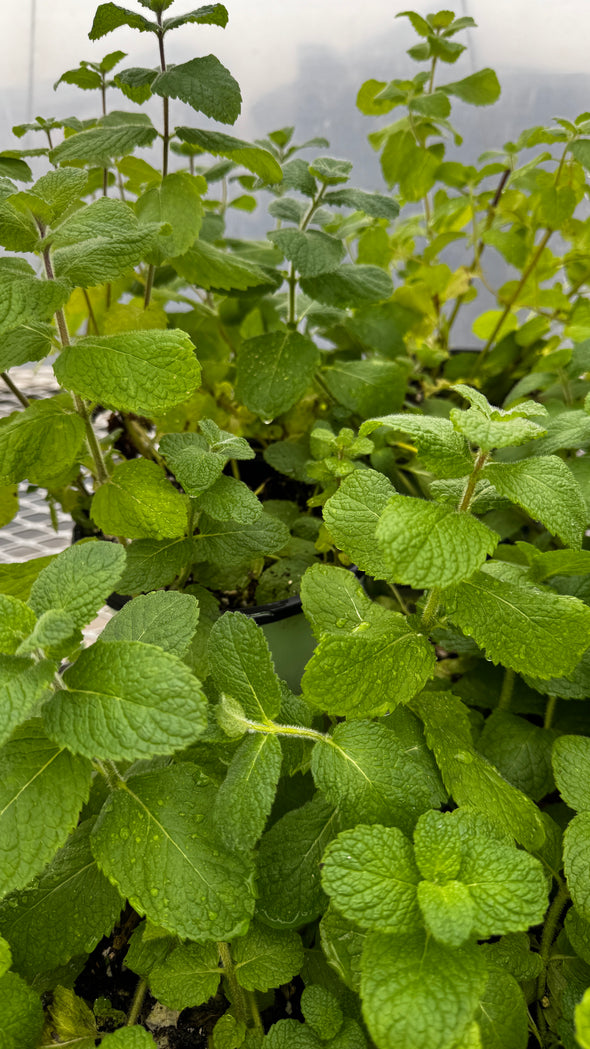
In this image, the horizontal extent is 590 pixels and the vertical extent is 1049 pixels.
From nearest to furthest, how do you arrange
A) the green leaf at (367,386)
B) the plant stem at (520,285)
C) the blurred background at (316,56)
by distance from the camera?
1. the green leaf at (367,386)
2. the plant stem at (520,285)
3. the blurred background at (316,56)

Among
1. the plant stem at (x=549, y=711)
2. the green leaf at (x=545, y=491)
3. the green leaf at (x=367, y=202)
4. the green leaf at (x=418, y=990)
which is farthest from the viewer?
the green leaf at (x=367, y=202)

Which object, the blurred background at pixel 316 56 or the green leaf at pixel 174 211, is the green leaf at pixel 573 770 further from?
the blurred background at pixel 316 56

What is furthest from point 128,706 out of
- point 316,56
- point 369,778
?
point 316,56

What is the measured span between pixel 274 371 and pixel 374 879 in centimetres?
59

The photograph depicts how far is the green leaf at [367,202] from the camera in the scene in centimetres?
81

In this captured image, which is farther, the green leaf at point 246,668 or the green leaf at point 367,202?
the green leaf at point 367,202

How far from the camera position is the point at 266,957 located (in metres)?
0.52

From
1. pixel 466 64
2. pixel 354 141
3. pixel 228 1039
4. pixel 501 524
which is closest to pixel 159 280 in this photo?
pixel 501 524

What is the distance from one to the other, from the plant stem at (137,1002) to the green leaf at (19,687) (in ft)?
0.96

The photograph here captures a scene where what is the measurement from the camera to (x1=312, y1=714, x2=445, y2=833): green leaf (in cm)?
46

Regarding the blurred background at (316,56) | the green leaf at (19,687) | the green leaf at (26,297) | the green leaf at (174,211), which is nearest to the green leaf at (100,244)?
the green leaf at (26,297)

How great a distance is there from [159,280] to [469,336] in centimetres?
102

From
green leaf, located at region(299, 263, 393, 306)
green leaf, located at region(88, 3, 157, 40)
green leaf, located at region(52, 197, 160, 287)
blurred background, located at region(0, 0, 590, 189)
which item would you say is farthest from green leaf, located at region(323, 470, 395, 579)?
blurred background, located at region(0, 0, 590, 189)

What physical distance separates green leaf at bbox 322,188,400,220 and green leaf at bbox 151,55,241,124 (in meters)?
0.19
